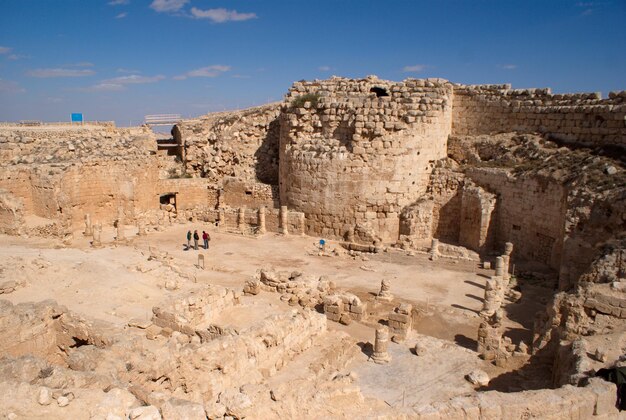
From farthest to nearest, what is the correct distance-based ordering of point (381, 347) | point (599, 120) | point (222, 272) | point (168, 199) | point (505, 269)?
1. point (168, 199)
2. point (599, 120)
3. point (222, 272)
4. point (505, 269)
5. point (381, 347)

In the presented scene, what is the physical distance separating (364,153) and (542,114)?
6.55m

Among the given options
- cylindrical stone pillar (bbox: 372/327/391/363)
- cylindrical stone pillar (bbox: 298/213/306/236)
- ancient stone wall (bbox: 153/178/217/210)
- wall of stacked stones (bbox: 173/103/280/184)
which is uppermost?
wall of stacked stones (bbox: 173/103/280/184)

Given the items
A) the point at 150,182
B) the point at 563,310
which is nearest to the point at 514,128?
the point at 563,310

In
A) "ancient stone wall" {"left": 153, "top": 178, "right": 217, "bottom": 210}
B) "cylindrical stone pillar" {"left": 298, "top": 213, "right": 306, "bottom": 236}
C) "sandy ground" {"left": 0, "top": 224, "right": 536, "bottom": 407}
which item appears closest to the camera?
"sandy ground" {"left": 0, "top": 224, "right": 536, "bottom": 407}

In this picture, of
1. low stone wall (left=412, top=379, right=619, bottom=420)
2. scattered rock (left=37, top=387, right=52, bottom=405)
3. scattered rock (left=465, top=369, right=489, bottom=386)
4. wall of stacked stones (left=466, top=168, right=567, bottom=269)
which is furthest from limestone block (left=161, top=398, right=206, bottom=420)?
wall of stacked stones (left=466, top=168, right=567, bottom=269)

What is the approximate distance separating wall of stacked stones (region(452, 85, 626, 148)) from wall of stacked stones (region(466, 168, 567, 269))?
265 cm

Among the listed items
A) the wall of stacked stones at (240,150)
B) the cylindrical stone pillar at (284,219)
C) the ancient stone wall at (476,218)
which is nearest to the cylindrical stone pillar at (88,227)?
the wall of stacked stones at (240,150)

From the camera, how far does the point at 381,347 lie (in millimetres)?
9414

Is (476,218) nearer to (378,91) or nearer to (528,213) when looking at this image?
(528,213)

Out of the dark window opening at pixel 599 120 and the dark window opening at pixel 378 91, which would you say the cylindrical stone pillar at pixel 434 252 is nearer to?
the dark window opening at pixel 599 120

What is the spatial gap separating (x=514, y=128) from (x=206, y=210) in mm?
12771

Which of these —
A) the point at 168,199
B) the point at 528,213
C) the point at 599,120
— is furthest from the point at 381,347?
the point at 168,199

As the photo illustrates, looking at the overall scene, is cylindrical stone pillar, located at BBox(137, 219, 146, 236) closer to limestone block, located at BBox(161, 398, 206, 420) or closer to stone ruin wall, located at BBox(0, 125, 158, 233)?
stone ruin wall, located at BBox(0, 125, 158, 233)

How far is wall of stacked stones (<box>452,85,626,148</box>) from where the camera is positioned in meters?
16.0
